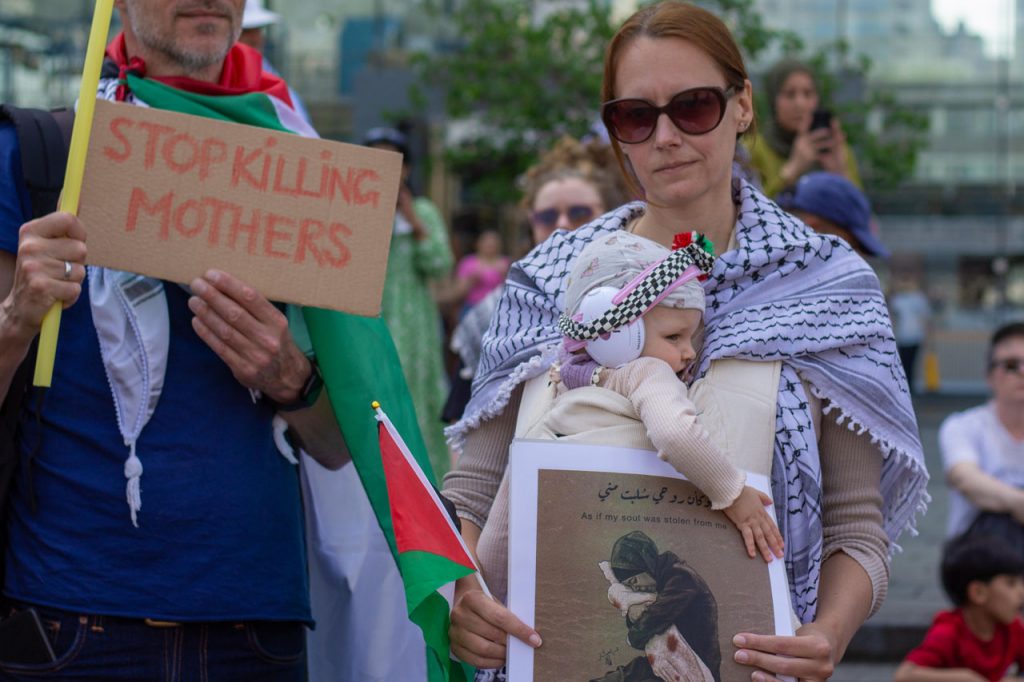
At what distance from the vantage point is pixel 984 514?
20.6 ft

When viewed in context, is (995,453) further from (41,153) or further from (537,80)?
(537,80)

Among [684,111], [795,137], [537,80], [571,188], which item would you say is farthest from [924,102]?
[684,111]

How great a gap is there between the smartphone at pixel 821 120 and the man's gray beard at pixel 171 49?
11.2 ft

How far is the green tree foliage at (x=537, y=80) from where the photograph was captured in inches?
684

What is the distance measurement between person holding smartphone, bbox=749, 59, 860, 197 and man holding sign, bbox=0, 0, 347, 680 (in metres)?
3.05

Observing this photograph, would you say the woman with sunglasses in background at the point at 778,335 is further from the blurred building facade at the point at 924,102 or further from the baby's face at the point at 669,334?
the blurred building facade at the point at 924,102

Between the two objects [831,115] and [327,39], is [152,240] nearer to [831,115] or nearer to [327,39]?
[831,115]

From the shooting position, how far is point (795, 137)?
6.14m

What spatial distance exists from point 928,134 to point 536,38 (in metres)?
6.93

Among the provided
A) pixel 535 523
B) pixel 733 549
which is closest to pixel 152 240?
pixel 535 523

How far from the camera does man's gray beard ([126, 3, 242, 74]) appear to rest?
118 inches

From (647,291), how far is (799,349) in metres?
0.33

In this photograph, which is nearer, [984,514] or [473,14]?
[984,514]

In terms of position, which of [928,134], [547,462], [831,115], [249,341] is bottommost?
[547,462]
